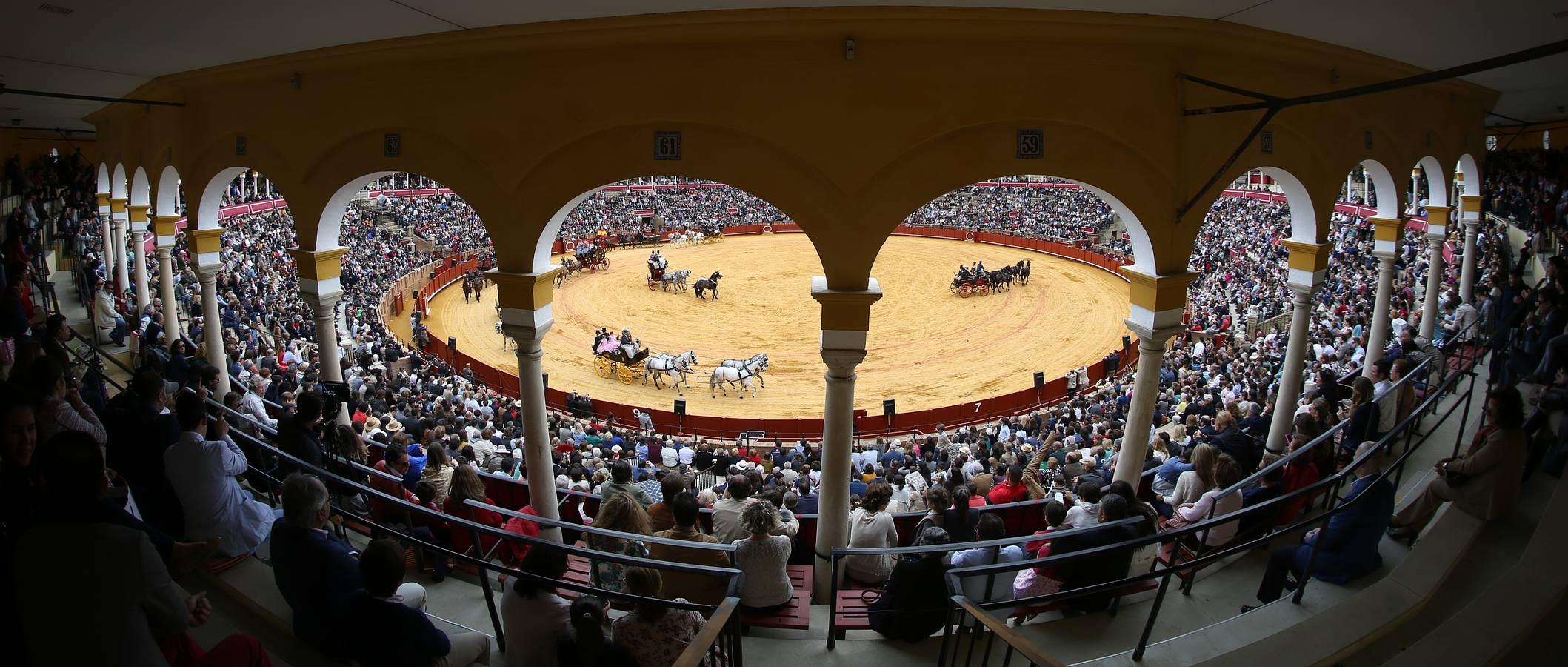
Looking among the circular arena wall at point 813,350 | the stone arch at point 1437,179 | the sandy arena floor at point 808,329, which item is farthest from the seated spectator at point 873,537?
the sandy arena floor at point 808,329

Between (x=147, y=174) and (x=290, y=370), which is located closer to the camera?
(x=147, y=174)

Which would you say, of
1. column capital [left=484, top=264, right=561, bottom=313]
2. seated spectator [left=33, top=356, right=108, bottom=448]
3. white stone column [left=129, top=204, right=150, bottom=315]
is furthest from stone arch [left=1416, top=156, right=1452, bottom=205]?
white stone column [left=129, top=204, right=150, bottom=315]

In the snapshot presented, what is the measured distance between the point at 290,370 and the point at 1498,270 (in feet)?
73.3

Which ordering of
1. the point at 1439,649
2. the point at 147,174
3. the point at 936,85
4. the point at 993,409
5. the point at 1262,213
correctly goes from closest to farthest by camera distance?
the point at 1439,649
the point at 936,85
the point at 147,174
the point at 993,409
the point at 1262,213

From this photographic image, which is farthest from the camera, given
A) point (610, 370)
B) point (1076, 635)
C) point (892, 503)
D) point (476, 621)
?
point (610, 370)

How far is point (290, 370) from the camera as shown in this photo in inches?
535

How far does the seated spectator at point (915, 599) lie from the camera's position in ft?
14.1

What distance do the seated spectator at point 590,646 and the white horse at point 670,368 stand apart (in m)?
A: 15.7

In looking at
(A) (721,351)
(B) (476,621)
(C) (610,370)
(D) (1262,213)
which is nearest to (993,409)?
(A) (721,351)

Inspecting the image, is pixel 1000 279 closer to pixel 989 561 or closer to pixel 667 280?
pixel 667 280

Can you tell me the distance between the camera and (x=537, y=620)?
3660 mm

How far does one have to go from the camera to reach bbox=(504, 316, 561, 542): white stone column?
6.98 m

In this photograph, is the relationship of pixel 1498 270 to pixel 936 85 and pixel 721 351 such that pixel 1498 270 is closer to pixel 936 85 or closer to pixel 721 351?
pixel 936 85

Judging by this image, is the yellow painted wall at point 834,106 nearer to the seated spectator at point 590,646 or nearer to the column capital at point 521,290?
the column capital at point 521,290
